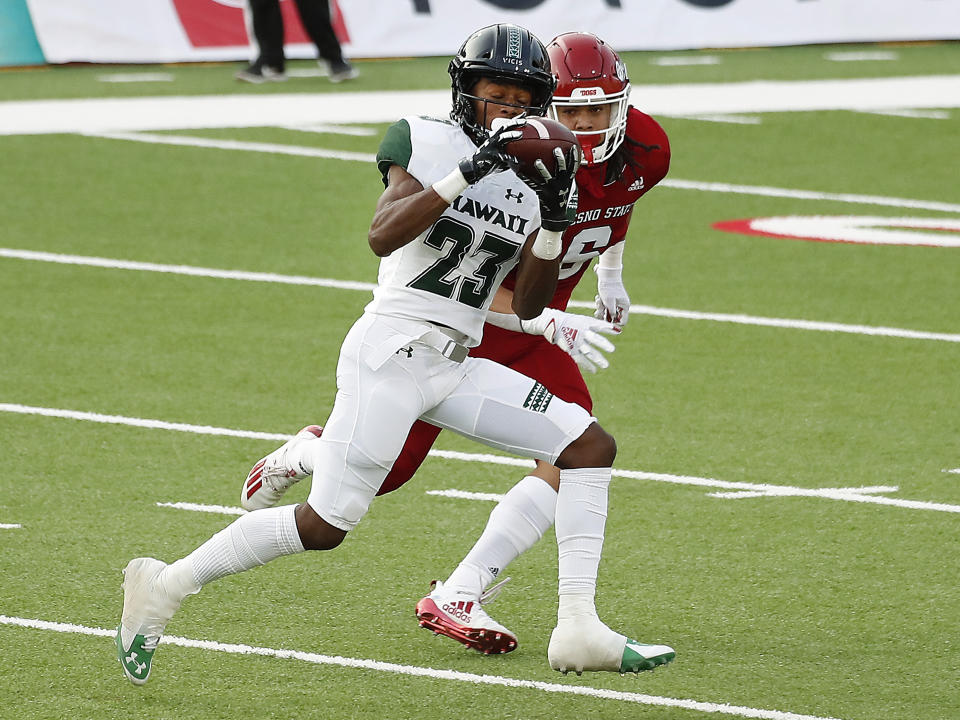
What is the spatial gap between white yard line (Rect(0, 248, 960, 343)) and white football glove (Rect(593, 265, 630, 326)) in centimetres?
357

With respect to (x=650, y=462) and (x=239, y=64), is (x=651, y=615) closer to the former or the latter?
(x=650, y=462)

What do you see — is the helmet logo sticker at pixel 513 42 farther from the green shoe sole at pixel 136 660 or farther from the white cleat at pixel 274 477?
the green shoe sole at pixel 136 660

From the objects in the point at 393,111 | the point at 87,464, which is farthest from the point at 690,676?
the point at 393,111

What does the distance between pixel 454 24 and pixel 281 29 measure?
2262mm

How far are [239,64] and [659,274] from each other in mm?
8930

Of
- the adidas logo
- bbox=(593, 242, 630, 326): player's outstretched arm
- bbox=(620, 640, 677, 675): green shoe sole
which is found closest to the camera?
bbox=(620, 640, 677, 675): green shoe sole

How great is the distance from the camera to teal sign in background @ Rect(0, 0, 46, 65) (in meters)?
17.2

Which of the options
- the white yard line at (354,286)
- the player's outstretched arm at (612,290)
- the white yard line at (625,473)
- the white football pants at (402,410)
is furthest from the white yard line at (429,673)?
the white yard line at (354,286)

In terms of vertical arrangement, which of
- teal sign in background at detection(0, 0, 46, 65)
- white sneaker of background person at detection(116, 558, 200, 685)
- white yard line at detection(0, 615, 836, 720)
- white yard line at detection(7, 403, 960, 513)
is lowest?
teal sign in background at detection(0, 0, 46, 65)

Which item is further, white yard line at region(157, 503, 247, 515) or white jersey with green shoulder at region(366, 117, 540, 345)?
white yard line at region(157, 503, 247, 515)

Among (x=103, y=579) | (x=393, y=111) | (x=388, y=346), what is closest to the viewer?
(x=388, y=346)

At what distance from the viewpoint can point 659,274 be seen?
402 inches

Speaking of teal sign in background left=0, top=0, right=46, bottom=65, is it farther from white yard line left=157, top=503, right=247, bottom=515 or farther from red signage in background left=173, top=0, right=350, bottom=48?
white yard line left=157, top=503, right=247, bottom=515

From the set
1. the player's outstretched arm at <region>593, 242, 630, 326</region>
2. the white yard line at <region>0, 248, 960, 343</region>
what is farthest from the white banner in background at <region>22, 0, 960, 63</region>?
the player's outstretched arm at <region>593, 242, 630, 326</region>
